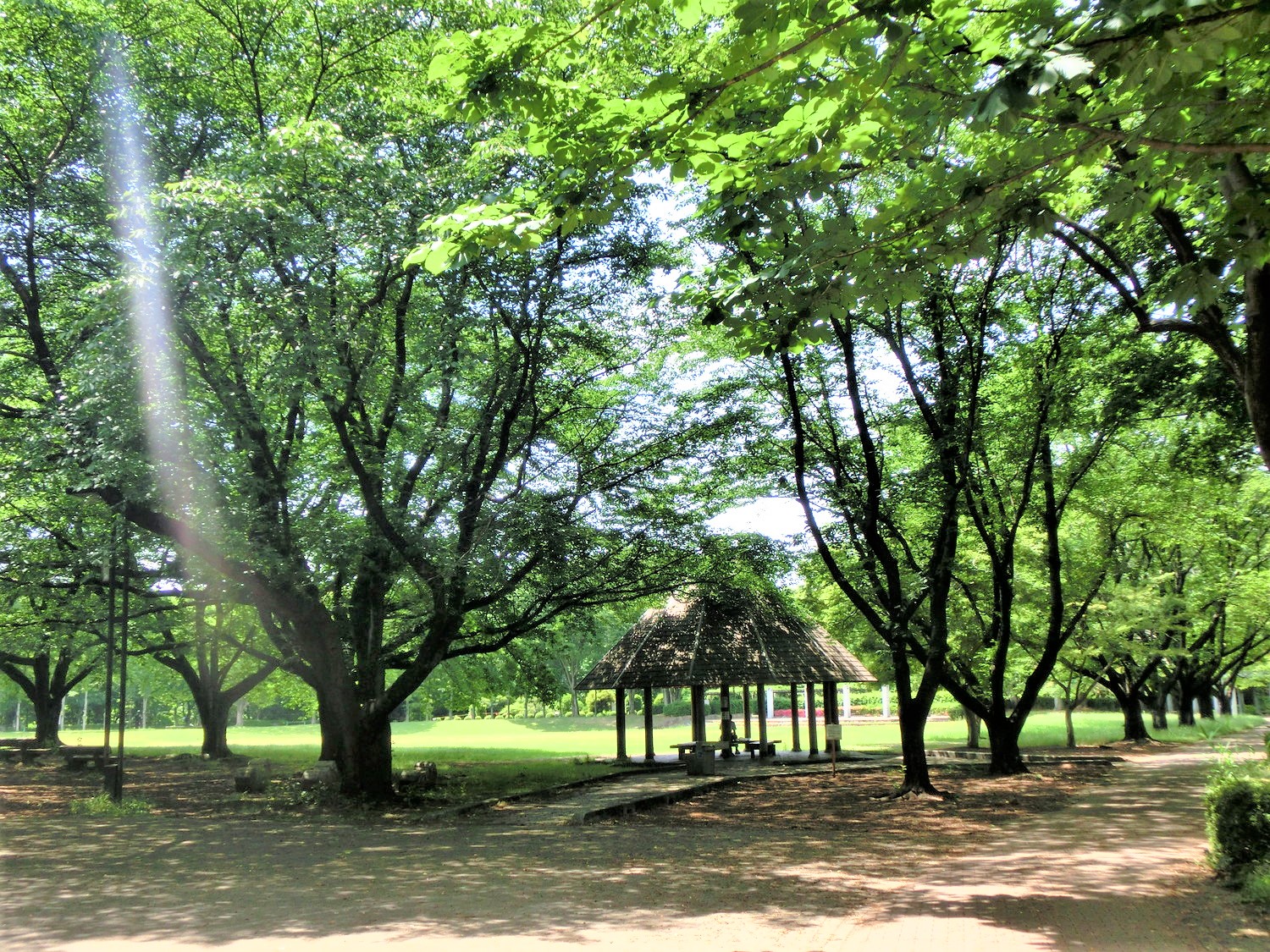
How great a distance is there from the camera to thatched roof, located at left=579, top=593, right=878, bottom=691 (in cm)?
2523

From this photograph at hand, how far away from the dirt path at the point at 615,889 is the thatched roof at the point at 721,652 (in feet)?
36.2

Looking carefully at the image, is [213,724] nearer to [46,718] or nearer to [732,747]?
[46,718]

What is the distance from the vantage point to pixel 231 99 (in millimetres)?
14297

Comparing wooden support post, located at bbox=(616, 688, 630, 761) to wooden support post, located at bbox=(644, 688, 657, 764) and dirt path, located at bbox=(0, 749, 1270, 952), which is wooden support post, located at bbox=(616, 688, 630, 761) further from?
dirt path, located at bbox=(0, 749, 1270, 952)

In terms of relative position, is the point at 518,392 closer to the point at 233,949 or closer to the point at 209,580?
the point at 209,580

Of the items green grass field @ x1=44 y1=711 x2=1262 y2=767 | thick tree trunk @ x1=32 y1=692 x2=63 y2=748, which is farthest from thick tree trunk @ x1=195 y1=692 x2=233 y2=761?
thick tree trunk @ x1=32 y1=692 x2=63 y2=748

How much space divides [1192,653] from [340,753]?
2876cm

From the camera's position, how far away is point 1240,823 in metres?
8.52

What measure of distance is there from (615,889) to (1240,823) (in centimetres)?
572

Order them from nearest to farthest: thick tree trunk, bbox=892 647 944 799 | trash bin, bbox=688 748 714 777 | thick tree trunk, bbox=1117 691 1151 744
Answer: thick tree trunk, bbox=892 647 944 799
trash bin, bbox=688 748 714 777
thick tree trunk, bbox=1117 691 1151 744

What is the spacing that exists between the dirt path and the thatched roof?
11025mm

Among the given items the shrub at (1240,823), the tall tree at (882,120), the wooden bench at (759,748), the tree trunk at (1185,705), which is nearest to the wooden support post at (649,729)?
the wooden bench at (759,748)

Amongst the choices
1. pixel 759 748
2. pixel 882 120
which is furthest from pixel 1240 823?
pixel 759 748

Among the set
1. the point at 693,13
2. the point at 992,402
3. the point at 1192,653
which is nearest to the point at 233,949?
the point at 693,13
